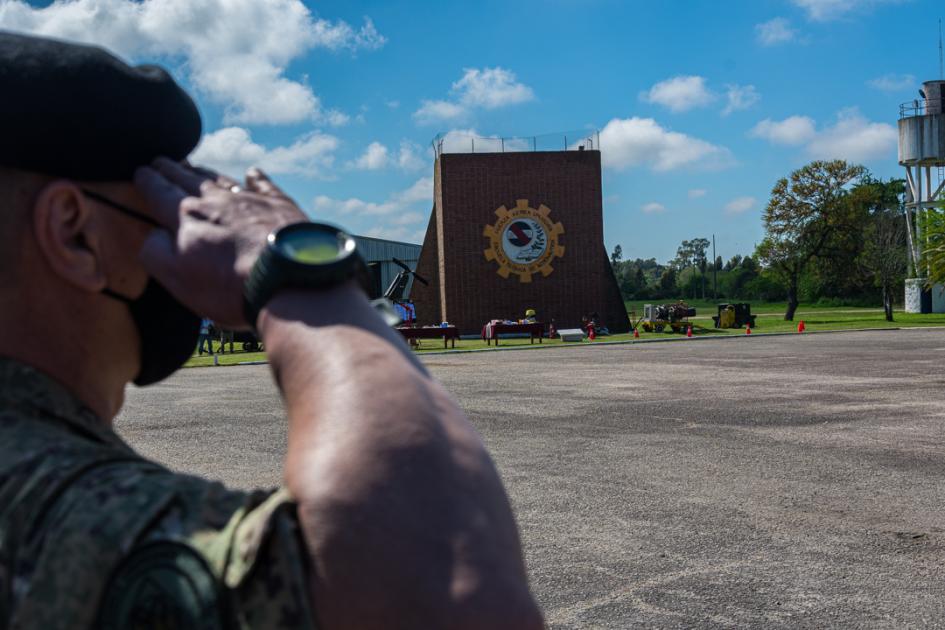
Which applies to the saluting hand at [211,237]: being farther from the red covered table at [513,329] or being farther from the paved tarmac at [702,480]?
the red covered table at [513,329]

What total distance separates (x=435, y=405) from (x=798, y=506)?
6.28 meters

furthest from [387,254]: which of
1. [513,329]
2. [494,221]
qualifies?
[513,329]

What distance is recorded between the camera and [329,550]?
0.78 metres

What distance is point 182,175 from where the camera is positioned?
105 centimetres

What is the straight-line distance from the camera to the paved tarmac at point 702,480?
469 centimetres

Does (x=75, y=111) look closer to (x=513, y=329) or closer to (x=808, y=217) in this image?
(x=513, y=329)

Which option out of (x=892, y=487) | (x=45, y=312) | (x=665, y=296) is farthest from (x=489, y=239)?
(x=665, y=296)

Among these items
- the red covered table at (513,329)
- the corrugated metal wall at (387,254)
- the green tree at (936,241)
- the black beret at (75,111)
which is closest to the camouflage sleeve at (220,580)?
the black beret at (75,111)

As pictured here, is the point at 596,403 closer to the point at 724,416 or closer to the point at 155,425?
the point at 724,416

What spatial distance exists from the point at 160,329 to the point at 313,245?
15.0 inches

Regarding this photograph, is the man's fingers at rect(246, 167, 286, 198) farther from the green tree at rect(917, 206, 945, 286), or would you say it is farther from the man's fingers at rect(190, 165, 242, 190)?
the green tree at rect(917, 206, 945, 286)

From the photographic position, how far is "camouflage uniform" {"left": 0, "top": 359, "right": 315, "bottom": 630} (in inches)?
30.9

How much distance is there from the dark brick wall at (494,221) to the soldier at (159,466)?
39651mm

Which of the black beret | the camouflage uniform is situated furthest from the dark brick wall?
the camouflage uniform
